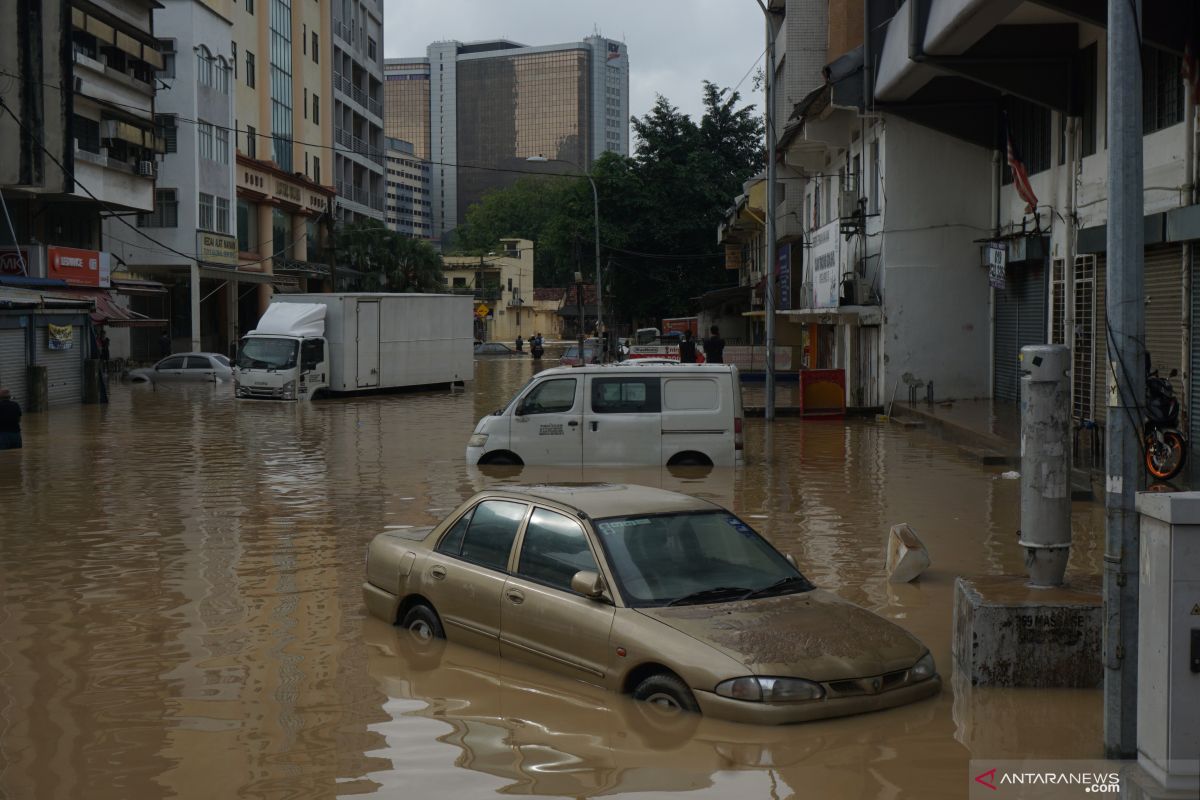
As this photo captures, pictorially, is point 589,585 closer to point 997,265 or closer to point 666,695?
point 666,695

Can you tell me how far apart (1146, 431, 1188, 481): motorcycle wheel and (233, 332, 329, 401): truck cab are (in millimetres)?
A: 25387

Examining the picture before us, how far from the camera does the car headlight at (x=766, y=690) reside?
6.70m

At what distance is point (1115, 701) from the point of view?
6.23 metres

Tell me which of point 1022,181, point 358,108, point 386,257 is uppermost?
point 358,108

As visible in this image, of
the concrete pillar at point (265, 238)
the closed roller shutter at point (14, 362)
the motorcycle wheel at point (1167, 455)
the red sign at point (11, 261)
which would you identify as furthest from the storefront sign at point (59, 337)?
the motorcycle wheel at point (1167, 455)

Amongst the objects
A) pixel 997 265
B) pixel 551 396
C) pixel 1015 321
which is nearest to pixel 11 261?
pixel 551 396

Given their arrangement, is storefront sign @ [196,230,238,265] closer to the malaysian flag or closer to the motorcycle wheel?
the malaysian flag

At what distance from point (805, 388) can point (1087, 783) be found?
23.1 m

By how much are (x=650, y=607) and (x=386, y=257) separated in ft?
212

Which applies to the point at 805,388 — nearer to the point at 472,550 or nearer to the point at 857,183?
the point at 857,183

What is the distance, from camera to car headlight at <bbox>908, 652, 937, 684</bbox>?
7266 mm

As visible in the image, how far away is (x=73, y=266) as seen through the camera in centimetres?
3928

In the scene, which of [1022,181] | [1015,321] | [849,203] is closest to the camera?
[1022,181]

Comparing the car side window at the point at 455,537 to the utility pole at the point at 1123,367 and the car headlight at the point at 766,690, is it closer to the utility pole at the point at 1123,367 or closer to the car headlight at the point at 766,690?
the car headlight at the point at 766,690
